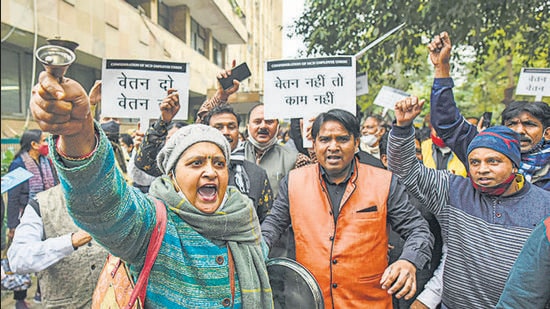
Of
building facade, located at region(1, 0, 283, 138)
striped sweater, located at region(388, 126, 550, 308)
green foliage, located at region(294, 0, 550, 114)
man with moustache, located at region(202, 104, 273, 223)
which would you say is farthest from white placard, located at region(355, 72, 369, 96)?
building facade, located at region(1, 0, 283, 138)

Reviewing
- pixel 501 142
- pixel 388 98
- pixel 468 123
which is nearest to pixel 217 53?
pixel 388 98

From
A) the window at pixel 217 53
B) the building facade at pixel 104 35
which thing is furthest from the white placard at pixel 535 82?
the window at pixel 217 53

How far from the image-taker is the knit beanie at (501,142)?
2.28m

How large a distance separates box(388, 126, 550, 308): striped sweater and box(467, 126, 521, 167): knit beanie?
172 millimetres

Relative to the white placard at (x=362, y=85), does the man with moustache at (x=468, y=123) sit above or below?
below

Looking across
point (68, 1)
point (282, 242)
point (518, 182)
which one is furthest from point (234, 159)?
point (68, 1)

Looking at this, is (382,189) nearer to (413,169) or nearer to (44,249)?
(413,169)

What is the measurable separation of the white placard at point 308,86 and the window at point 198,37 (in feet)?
54.1

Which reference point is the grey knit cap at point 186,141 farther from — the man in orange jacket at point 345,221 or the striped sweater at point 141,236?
the man in orange jacket at point 345,221

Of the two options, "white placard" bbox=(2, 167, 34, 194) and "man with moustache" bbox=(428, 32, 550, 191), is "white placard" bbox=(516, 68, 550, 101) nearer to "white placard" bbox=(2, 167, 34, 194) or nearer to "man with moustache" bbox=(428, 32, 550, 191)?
"man with moustache" bbox=(428, 32, 550, 191)

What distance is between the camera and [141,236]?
1.55 metres

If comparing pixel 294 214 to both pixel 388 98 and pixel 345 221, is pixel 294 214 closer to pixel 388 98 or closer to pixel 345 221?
pixel 345 221

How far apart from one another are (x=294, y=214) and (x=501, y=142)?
117cm

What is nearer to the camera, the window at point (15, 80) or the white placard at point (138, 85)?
the white placard at point (138, 85)
